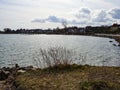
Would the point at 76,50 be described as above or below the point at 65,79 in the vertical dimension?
below

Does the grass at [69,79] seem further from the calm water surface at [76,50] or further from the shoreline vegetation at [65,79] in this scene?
the calm water surface at [76,50]

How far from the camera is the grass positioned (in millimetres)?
8917

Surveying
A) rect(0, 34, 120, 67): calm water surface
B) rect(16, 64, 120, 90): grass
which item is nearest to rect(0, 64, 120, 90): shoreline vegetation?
rect(16, 64, 120, 90): grass

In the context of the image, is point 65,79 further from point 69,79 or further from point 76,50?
point 76,50

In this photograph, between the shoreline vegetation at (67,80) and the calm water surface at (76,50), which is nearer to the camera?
the shoreline vegetation at (67,80)

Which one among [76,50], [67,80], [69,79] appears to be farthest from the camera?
[76,50]

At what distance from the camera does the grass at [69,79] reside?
8917mm

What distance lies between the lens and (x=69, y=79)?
1031cm

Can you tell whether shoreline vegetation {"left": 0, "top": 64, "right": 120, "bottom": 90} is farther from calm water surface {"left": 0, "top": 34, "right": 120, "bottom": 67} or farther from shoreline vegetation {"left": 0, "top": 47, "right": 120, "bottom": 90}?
calm water surface {"left": 0, "top": 34, "right": 120, "bottom": 67}

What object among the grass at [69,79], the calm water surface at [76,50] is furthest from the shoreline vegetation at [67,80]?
the calm water surface at [76,50]

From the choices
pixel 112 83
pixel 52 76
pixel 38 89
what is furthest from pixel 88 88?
pixel 52 76

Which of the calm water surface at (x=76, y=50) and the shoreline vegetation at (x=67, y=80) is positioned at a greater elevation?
the shoreline vegetation at (x=67, y=80)

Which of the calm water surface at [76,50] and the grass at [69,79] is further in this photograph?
the calm water surface at [76,50]

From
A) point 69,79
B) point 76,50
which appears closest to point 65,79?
point 69,79
